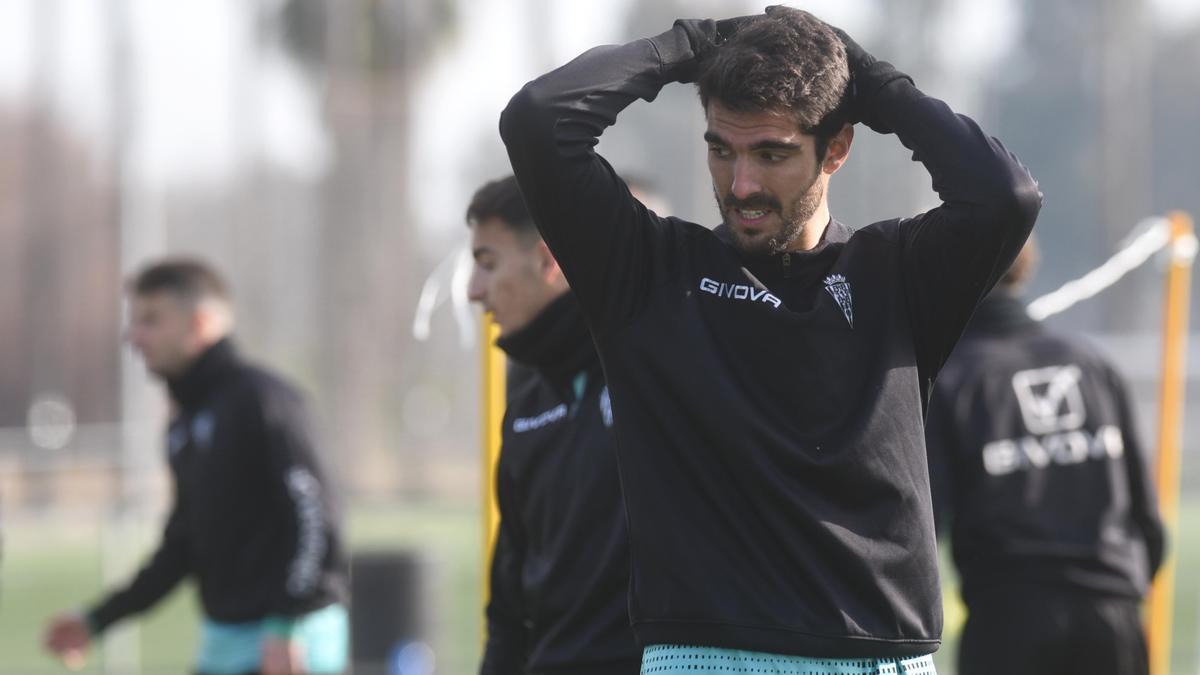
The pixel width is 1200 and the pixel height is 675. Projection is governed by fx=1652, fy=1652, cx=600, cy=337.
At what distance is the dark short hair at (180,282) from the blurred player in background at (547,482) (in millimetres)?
2682

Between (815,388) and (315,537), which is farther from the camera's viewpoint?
(315,537)

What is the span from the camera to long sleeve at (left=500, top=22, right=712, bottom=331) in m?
2.63

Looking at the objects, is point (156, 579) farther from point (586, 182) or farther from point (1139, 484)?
point (586, 182)

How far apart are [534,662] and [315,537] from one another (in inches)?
91.1

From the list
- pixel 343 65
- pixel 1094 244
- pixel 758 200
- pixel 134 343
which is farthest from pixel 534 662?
pixel 343 65

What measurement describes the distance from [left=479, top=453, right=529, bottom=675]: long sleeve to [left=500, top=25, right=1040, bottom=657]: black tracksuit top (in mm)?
1041

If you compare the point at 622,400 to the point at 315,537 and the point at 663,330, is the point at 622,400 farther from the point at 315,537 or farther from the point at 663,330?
the point at 315,537

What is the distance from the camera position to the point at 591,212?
104 inches

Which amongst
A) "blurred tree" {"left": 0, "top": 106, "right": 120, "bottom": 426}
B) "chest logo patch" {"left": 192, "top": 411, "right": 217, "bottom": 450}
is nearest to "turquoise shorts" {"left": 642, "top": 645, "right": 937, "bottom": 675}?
"chest logo patch" {"left": 192, "top": 411, "right": 217, "bottom": 450}

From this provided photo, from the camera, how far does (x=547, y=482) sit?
3.52 metres

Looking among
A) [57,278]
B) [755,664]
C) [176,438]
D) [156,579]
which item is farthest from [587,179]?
[57,278]

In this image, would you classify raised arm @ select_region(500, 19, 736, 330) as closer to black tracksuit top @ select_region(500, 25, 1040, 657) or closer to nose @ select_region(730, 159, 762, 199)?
black tracksuit top @ select_region(500, 25, 1040, 657)

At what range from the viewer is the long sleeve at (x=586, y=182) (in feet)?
8.64

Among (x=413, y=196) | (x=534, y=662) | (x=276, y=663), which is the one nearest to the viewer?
(x=534, y=662)
